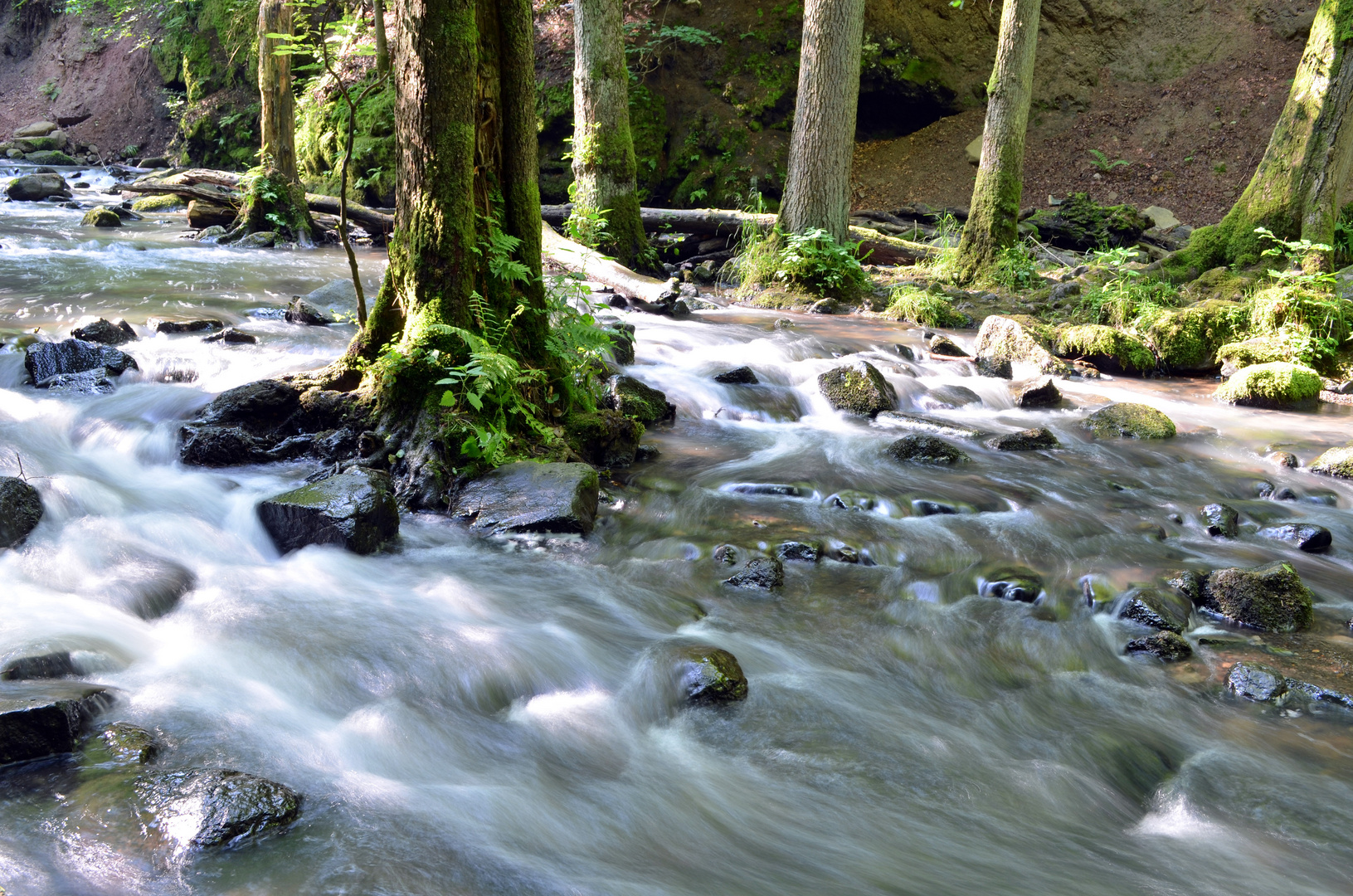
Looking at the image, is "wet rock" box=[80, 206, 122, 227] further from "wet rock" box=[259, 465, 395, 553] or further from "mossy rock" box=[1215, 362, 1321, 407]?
"mossy rock" box=[1215, 362, 1321, 407]

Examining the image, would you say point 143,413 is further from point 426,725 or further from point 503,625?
point 426,725

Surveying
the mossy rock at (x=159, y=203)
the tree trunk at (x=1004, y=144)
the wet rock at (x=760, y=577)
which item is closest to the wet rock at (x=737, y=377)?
the wet rock at (x=760, y=577)

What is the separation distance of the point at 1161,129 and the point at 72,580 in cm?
2130

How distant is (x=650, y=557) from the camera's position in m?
4.75

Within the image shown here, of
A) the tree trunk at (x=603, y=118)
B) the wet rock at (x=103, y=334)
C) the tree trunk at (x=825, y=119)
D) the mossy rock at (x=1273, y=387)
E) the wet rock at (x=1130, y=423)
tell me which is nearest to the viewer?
the wet rock at (x=103, y=334)

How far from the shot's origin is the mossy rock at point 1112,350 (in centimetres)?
960

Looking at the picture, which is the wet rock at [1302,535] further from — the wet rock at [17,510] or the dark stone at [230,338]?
the dark stone at [230,338]

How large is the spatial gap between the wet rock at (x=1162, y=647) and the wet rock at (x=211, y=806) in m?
3.50

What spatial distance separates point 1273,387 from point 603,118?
8437 mm

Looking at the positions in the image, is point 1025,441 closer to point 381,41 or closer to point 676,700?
point 676,700

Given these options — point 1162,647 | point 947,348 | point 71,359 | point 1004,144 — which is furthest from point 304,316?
point 1004,144

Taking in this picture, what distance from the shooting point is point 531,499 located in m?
4.94

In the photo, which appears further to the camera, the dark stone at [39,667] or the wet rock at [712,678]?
the wet rock at [712,678]

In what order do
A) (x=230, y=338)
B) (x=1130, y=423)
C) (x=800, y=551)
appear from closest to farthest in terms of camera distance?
(x=800, y=551), (x=1130, y=423), (x=230, y=338)
